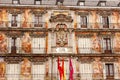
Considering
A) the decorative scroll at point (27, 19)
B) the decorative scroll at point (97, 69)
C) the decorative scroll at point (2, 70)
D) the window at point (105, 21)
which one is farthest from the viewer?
the window at point (105, 21)

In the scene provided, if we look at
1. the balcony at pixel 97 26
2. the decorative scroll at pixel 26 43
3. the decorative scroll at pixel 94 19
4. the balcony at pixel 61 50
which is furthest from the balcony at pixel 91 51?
the decorative scroll at pixel 26 43

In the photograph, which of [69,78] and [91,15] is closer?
[69,78]

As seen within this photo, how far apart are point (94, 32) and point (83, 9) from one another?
3.28m

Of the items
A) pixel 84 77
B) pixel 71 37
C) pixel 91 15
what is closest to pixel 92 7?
pixel 91 15

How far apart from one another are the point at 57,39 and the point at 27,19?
4561 mm

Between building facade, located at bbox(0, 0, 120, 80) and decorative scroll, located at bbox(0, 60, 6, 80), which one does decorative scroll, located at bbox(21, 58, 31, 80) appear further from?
decorative scroll, located at bbox(0, 60, 6, 80)

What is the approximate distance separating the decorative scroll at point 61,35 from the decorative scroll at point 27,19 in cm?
352

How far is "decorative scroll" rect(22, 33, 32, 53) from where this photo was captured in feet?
136

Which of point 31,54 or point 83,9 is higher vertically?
point 83,9

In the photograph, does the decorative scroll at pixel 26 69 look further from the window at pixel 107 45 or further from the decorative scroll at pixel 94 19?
the window at pixel 107 45

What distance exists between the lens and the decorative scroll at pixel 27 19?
42.5 m

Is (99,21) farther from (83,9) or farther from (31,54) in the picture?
(31,54)

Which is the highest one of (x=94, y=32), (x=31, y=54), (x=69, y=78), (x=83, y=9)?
(x=83, y=9)

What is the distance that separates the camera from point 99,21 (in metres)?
43.4
